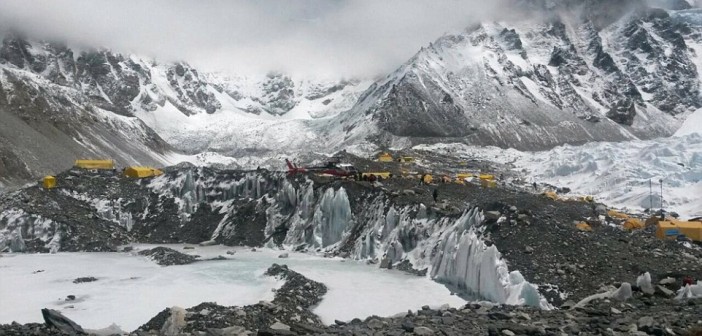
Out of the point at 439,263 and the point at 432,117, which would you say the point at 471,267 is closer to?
the point at 439,263

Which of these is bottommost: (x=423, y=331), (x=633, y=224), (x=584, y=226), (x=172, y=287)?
(x=172, y=287)

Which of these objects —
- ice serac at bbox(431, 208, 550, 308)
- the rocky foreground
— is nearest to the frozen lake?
ice serac at bbox(431, 208, 550, 308)

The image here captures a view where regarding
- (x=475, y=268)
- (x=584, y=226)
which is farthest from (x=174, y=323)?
(x=584, y=226)

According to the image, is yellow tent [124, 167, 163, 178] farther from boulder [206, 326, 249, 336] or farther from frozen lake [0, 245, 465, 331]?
boulder [206, 326, 249, 336]

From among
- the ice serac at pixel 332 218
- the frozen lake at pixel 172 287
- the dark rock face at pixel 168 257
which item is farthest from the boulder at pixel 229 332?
the ice serac at pixel 332 218

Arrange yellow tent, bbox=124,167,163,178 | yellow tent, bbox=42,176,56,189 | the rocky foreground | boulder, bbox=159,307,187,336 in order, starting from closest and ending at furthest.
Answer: the rocky foreground, boulder, bbox=159,307,187,336, yellow tent, bbox=42,176,56,189, yellow tent, bbox=124,167,163,178

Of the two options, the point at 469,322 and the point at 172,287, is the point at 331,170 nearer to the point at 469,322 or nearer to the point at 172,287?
the point at 172,287
